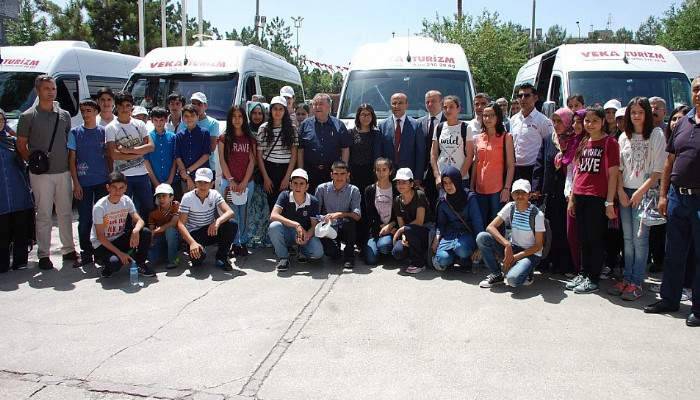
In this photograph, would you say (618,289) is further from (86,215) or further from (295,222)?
(86,215)

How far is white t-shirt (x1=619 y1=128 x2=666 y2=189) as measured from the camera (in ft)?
17.1

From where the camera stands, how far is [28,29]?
954 inches

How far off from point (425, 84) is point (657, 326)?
477 centimetres

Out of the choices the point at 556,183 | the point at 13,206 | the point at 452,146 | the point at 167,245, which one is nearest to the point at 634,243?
the point at 556,183

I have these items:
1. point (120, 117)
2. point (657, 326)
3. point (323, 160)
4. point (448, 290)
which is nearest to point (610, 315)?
point (657, 326)

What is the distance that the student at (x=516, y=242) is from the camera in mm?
5578

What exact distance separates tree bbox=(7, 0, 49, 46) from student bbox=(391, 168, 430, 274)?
23.1 m

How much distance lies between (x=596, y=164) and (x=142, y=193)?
4.95 m

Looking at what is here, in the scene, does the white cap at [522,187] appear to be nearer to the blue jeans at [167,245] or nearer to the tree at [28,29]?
the blue jeans at [167,245]

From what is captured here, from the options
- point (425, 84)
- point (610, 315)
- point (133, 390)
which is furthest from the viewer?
point (425, 84)

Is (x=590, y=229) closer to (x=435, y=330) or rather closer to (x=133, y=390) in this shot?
(x=435, y=330)

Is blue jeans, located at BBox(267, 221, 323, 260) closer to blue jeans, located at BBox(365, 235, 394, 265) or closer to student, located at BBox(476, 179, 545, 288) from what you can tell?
blue jeans, located at BBox(365, 235, 394, 265)

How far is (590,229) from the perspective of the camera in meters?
5.52

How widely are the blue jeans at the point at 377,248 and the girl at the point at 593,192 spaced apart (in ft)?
6.26
